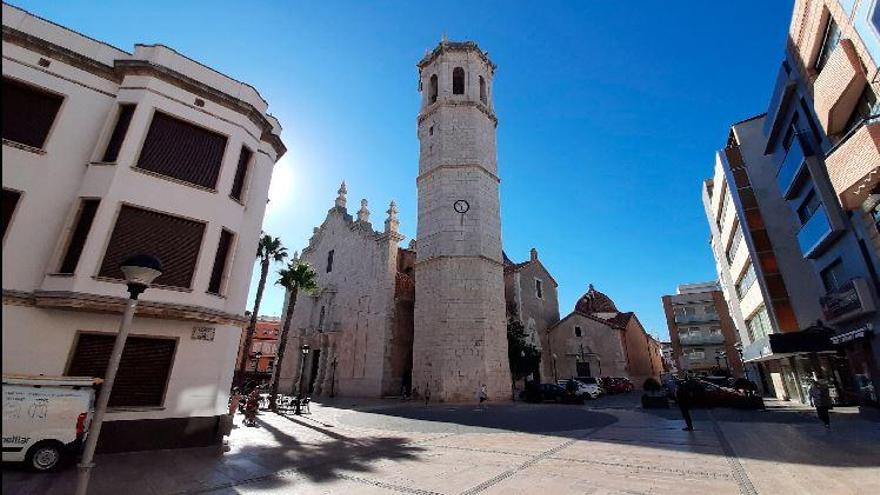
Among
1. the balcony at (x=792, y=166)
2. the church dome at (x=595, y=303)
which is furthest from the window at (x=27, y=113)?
the church dome at (x=595, y=303)

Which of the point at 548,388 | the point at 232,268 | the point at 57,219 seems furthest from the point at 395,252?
the point at 57,219

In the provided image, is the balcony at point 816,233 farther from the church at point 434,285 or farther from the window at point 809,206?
the church at point 434,285

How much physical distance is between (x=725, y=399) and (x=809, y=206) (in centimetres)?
1027

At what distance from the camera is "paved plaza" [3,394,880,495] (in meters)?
7.77

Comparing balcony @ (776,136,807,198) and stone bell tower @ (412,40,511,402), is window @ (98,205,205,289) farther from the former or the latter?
balcony @ (776,136,807,198)

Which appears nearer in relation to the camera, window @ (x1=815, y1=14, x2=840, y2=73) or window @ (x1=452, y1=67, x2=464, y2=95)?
window @ (x1=815, y1=14, x2=840, y2=73)

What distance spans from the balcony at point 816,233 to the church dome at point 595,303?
118 ft

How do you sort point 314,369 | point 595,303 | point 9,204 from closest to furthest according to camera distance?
1. point 9,204
2. point 314,369
3. point 595,303

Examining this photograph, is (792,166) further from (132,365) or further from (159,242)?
(132,365)

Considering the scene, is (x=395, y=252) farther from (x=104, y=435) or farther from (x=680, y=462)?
(x=680, y=462)

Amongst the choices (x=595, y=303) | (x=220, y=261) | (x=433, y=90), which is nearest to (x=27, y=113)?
(x=220, y=261)

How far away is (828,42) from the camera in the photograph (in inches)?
643

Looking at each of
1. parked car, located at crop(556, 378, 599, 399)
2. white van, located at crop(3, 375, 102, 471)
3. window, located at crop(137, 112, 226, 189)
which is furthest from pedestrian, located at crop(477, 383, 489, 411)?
white van, located at crop(3, 375, 102, 471)

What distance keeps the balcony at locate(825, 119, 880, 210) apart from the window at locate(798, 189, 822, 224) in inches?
133
